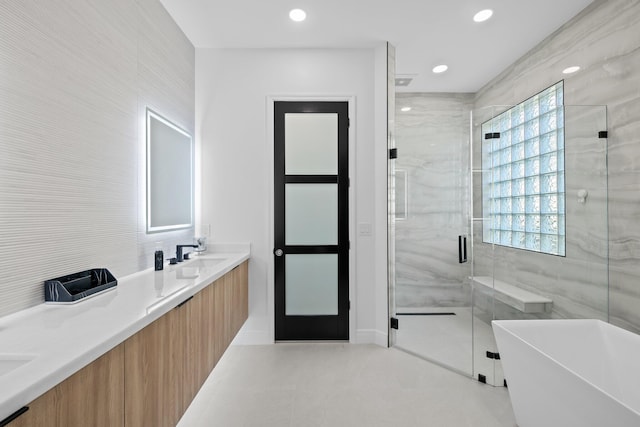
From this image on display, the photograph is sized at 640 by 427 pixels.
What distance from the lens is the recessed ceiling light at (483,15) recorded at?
2.46 metres

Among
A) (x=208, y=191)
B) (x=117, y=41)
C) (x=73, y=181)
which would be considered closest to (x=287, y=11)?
(x=117, y=41)

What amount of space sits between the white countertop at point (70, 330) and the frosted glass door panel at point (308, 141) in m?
1.57

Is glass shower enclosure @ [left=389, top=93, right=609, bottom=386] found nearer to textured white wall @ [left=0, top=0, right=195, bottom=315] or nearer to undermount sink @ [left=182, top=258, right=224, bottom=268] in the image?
undermount sink @ [left=182, top=258, right=224, bottom=268]

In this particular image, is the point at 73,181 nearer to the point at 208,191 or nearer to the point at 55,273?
the point at 55,273

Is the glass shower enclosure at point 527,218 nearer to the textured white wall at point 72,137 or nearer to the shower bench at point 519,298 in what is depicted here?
the shower bench at point 519,298

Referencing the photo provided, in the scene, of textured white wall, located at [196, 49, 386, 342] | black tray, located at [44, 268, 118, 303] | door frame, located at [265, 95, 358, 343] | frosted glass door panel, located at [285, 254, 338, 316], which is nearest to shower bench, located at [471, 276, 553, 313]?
textured white wall, located at [196, 49, 386, 342]

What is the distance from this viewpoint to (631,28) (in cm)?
203

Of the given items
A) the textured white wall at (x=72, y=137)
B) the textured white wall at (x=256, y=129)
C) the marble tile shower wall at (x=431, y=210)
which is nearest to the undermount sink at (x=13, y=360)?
the textured white wall at (x=72, y=137)

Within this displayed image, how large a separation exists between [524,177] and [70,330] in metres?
2.77

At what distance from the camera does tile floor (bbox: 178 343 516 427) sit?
1911mm

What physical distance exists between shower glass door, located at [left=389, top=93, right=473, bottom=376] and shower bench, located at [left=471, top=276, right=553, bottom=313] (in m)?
0.25

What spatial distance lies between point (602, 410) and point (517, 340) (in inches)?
18.8

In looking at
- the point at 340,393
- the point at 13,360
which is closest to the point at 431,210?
the point at 340,393

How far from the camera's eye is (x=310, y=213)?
307 centimetres
